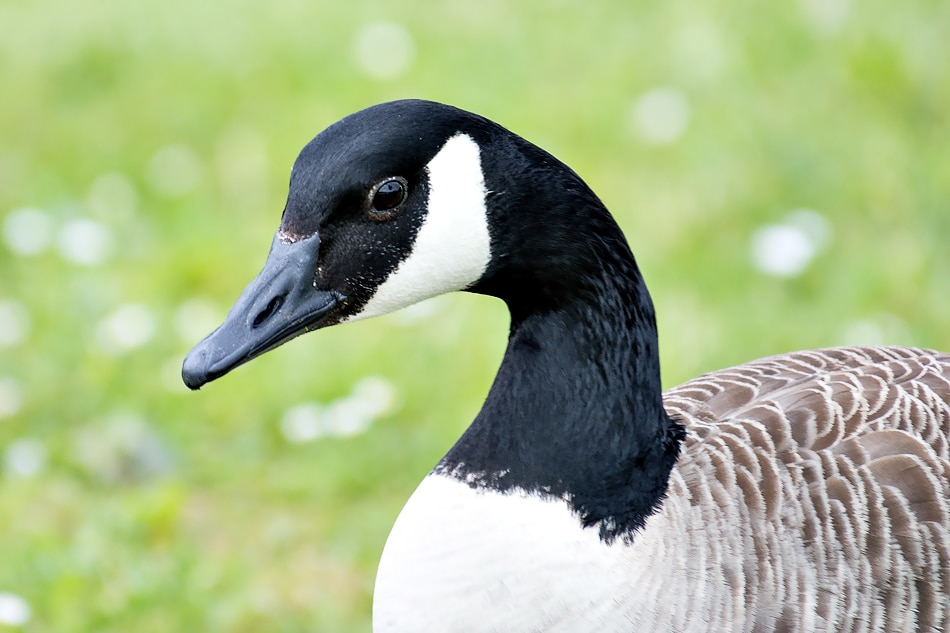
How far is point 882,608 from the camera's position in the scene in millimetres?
2256

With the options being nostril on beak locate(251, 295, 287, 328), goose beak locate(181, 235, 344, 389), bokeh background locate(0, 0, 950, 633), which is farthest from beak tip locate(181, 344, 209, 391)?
bokeh background locate(0, 0, 950, 633)

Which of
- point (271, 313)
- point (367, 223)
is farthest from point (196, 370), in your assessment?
point (367, 223)

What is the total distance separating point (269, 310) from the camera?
2.19 metres

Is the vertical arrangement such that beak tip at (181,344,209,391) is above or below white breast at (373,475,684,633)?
above

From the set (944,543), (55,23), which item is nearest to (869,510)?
(944,543)

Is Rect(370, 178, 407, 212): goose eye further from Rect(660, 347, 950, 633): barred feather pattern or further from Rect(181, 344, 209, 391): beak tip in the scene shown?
Rect(660, 347, 950, 633): barred feather pattern

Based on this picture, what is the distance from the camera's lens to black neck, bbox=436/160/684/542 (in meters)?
2.30

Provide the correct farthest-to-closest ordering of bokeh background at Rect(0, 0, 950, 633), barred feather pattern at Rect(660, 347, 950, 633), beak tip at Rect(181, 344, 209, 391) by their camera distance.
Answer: bokeh background at Rect(0, 0, 950, 633), barred feather pattern at Rect(660, 347, 950, 633), beak tip at Rect(181, 344, 209, 391)

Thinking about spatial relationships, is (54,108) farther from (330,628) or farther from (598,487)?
(598,487)

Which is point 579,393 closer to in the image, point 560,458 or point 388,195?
point 560,458

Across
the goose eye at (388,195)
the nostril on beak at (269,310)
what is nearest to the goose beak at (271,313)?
the nostril on beak at (269,310)

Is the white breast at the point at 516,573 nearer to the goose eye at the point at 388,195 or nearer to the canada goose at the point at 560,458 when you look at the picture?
the canada goose at the point at 560,458

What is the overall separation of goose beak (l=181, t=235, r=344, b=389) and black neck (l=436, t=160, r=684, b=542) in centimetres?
33

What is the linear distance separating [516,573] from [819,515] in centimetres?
58
